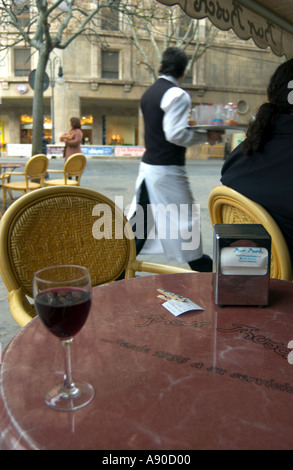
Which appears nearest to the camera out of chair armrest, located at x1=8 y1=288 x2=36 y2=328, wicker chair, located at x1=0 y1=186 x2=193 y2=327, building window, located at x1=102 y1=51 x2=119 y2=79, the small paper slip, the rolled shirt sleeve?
the small paper slip

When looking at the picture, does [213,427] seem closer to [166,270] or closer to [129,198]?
[166,270]

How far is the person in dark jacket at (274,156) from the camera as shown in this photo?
1605 mm

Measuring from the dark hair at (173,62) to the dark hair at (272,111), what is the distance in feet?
4.97

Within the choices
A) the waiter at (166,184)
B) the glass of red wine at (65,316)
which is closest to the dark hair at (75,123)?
the waiter at (166,184)

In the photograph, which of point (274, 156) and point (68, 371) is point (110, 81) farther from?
point (68, 371)

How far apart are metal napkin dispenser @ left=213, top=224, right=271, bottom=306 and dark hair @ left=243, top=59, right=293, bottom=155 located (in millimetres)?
741

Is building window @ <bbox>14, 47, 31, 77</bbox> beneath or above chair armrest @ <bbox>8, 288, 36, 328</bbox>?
above

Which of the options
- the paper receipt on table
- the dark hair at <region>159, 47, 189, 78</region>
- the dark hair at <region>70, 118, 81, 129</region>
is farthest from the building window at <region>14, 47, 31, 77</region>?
the paper receipt on table

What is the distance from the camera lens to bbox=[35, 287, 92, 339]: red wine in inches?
25.3

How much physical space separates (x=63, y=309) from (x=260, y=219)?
3.56ft

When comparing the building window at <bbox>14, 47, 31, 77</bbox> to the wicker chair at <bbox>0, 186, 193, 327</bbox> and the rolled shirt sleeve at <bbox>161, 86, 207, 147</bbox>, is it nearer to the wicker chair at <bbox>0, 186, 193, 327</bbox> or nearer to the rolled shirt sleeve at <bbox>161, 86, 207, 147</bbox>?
the rolled shirt sleeve at <bbox>161, 86, 207, 147</bbox>

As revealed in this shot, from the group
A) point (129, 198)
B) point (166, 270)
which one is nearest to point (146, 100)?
point (166, 270)

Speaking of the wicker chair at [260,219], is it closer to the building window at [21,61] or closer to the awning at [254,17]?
the awning at [254,17]

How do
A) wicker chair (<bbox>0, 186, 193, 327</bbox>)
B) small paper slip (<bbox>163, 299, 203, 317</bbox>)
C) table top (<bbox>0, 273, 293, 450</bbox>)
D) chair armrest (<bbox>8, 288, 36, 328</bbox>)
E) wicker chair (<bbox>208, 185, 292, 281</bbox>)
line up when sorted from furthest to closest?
wicker chair (<bbox>208, 185, 292, 281</bbox>) < wicker chair (<bbox>0, 186, 193, 327</bbox>) < chair armrest (<bbox>8, 288, 36, 328</bbox>) < small paper slip (<bbox>163, 299, 203, 317</bbox>) < table top (<bbox>0, 273, 293, 450</bbox>)
